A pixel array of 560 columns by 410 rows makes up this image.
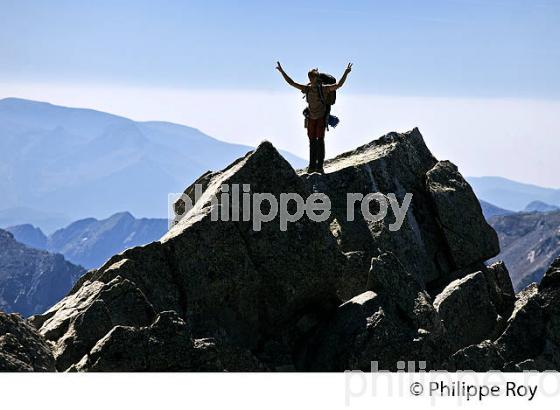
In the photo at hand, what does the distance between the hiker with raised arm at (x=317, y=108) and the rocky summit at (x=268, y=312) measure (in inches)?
244

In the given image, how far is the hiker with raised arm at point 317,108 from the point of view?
107ft

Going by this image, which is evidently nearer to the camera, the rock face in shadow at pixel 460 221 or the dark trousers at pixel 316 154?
the rock face in shadow at pixel 460 221

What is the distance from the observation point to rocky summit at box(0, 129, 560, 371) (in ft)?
61.7

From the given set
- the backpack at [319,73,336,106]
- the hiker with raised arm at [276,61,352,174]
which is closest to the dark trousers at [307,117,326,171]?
the hiker with raised arm at [276,61,352,174]

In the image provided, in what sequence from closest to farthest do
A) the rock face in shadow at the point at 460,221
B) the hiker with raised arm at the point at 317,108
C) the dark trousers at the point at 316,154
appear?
the rock face in shadow at the point at 460,221
the hiker with raised arm at the point at 317,108
the dark trousers at the point at 316,154

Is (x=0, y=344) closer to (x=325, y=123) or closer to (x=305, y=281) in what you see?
(x=305, y=281)

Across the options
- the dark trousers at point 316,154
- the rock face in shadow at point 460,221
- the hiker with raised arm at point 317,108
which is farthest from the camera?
the dark trousers at point 316,154

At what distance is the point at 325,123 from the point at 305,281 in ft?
37.2

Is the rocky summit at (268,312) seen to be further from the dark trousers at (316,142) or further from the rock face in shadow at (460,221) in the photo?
the dark trousers at (316,142)

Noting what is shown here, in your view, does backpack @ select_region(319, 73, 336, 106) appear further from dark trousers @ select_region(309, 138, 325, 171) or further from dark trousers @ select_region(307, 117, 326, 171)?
dark trousers @ select_region(309, 138, 325, 171)

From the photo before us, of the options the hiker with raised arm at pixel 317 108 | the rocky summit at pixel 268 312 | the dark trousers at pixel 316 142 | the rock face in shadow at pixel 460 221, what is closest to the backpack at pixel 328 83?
the hiker with raised arm at pixel 317 108

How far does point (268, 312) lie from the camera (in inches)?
936

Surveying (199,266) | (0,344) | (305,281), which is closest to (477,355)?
(305,281)

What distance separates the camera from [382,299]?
22.9 meters
